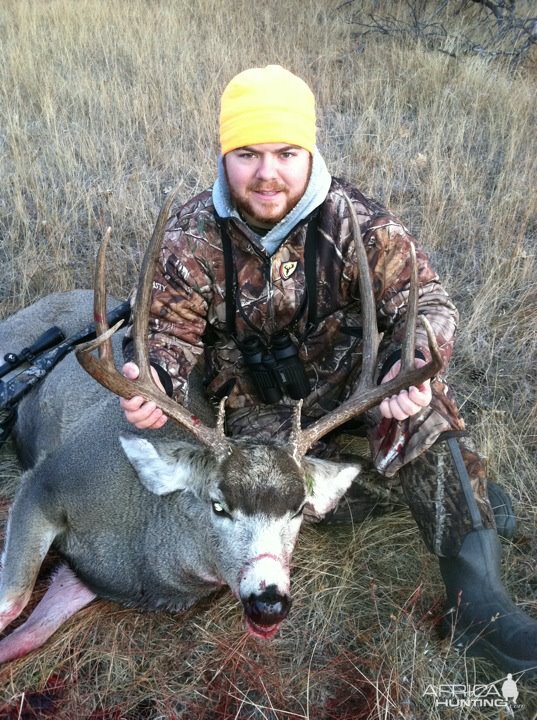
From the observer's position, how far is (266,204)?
130 inches

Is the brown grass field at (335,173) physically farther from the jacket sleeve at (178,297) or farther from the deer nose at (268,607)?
the jacket sleeve at (178,297)

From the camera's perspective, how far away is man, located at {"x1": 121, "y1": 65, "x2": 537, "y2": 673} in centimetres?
298

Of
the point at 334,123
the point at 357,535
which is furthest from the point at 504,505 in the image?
the point at 334,123

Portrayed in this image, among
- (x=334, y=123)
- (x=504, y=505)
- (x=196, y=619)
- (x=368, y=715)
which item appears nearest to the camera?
(x=368, y=715)

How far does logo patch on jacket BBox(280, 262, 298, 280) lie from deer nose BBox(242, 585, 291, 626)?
65.7 inches

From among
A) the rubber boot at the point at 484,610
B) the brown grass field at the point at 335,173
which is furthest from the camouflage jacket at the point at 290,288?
the brown grass field at the point at 335,173

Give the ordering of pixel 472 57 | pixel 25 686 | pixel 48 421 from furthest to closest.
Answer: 1. pixel 472 57
2. pixel 48 421
3. pixel 25 686

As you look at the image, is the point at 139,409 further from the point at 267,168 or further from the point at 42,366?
the point at 42,366

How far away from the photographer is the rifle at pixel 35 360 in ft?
14.2

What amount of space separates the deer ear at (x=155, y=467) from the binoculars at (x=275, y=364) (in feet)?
2.94

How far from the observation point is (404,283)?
334cm

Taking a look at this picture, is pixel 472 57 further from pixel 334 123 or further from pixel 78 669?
pixel 78 669

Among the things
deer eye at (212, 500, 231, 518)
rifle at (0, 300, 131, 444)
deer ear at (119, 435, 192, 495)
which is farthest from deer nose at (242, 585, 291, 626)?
rifle at (0, 300, 131, 444)

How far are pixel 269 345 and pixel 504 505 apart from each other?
1498 mm
